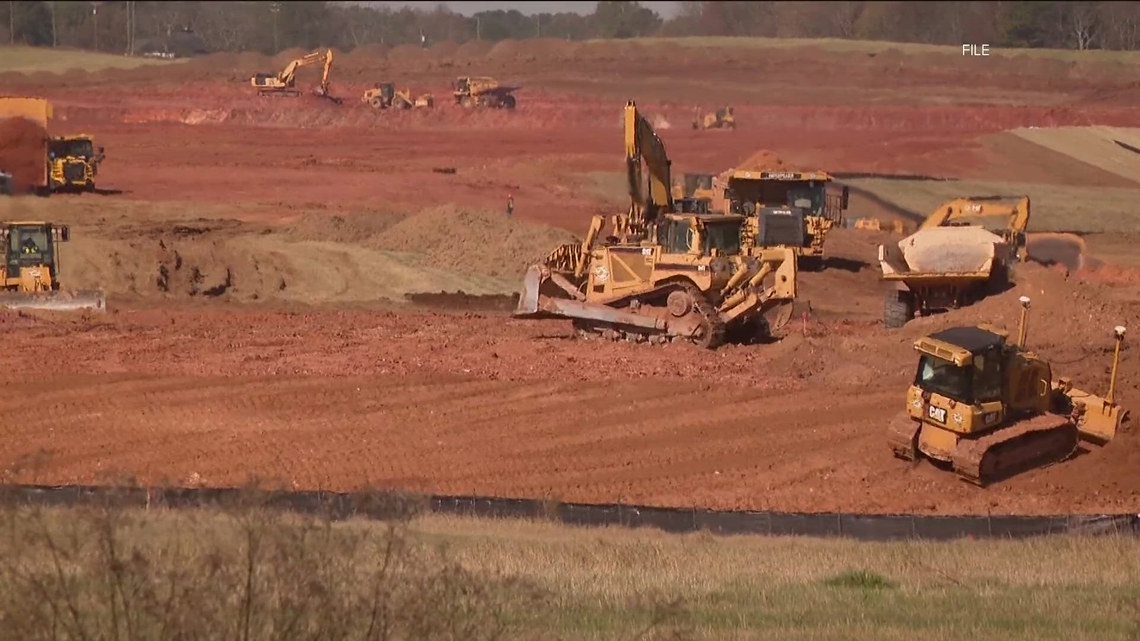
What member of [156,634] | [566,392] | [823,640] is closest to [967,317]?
[566,392]

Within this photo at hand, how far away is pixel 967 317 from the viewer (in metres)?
26.7

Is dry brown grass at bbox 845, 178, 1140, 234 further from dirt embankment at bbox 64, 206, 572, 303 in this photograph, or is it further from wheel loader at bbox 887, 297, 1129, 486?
wheel loader at bbox 887, 297, 1129, 486

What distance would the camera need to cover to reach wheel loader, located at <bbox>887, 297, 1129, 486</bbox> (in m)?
18.4

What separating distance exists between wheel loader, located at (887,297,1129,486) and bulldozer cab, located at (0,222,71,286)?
58.5 feet

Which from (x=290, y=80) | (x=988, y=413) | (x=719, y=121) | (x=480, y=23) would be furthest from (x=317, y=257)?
(x=480, y=23)

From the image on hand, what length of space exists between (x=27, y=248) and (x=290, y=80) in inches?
2312

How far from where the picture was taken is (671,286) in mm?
26719

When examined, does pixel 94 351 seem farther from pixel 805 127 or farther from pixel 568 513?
pixel 805 127

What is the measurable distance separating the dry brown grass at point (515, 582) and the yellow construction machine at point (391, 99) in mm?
74555

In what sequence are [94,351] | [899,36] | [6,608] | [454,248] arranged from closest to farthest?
[6,608] < [94,351] < [454,248] < [899,36]

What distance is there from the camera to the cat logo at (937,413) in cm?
1858

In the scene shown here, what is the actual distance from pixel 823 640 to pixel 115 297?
2528 cm

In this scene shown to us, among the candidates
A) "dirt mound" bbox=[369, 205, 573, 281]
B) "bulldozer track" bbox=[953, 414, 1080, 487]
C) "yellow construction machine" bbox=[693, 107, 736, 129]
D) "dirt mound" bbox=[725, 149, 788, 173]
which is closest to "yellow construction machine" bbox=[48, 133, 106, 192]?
"dirt mound" bbox=[369, 205, 573, 281]

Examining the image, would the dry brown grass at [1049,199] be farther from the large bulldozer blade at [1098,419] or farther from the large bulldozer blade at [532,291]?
the large bulldozer blade at [1098,419]
